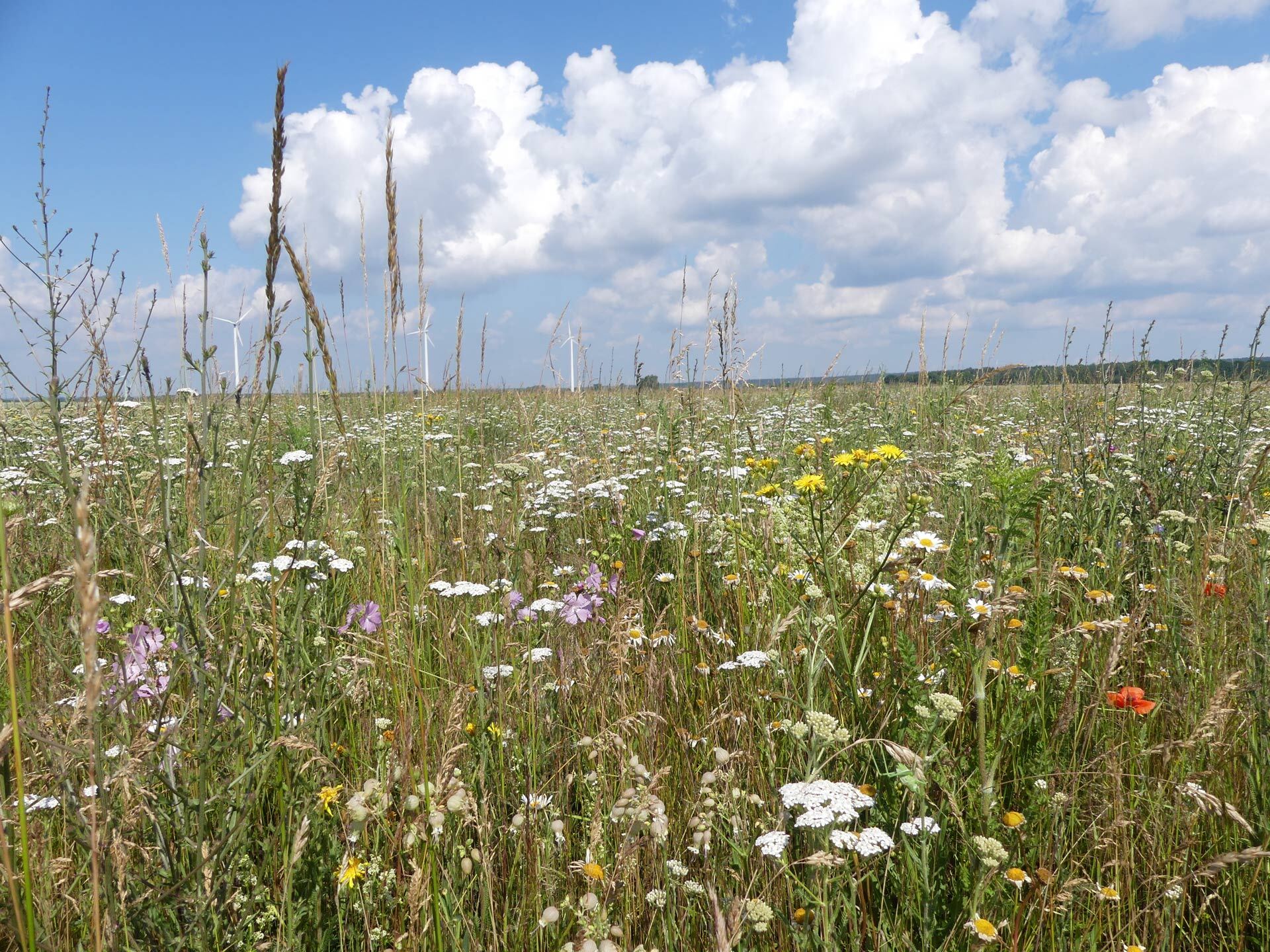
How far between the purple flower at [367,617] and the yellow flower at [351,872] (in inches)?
33.9

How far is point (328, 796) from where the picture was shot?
1.53 meters

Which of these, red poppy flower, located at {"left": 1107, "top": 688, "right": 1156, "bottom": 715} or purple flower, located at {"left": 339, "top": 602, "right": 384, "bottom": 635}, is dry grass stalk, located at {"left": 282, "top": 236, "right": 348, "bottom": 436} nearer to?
purple flower, located at {"left": 339, "top": 602, "right": 384, "bottom": 635}

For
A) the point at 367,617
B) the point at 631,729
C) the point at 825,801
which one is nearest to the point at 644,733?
the point at 631,729

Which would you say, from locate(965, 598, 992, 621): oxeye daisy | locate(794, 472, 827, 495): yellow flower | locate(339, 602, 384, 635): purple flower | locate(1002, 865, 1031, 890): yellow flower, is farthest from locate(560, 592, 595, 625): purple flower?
locate(1002, 865, 1031, 890): yellow flower

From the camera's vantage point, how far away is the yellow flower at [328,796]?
151cm

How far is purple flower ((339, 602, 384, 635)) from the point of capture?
2.20m

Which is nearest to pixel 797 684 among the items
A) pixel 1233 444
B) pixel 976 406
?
pixel 1233 444

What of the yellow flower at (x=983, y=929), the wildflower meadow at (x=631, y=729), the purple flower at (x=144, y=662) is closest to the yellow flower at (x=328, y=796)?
the wildflower meadow at (x=631, y=729)

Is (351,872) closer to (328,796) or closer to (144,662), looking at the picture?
(328,796)

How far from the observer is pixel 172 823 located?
55.1 inches

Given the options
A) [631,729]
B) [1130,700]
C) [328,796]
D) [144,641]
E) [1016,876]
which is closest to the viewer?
[1016,876]

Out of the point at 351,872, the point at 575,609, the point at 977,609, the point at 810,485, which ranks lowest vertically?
the point at 351,872

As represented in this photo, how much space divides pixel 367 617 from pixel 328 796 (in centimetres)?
79

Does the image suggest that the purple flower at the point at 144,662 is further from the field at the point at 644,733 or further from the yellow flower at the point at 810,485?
the yellow flower at the point at 810,485
